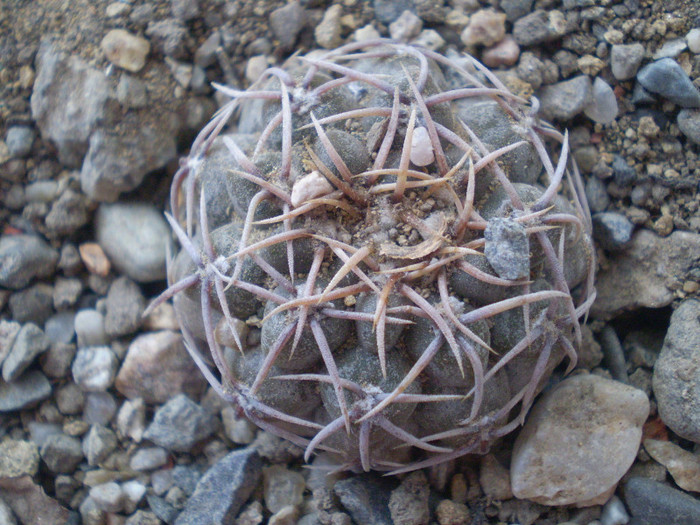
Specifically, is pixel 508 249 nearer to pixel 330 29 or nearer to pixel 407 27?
pixel 407 27

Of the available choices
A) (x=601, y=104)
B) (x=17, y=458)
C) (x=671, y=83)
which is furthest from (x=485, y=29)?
(x=17, y=458)

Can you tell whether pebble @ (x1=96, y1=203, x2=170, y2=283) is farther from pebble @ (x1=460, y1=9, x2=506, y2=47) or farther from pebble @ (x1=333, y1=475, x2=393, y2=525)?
pebble @ (x1=460, y1=9, x2=506, y2=47)

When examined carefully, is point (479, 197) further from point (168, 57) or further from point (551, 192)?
point (168, 57)

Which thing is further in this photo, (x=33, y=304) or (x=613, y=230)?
(x=33, y=304)

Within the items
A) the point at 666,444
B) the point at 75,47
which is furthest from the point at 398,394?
the point at 75,47

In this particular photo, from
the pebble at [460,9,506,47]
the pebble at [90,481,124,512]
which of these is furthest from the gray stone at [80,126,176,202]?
the pebble at [460,9,506,47]

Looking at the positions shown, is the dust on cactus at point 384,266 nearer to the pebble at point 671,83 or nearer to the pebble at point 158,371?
the pebble at point 158,371

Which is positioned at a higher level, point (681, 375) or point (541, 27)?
point (541, 27)
